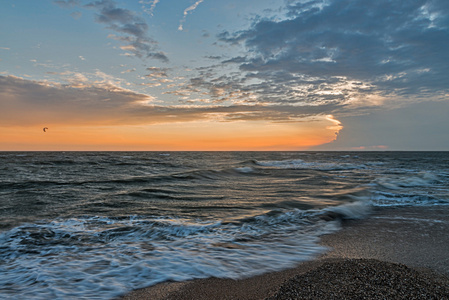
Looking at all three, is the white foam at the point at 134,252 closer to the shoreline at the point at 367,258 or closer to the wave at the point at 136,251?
the wave at the point at 136,251

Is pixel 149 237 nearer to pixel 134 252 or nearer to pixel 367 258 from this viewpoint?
pixel 134 252

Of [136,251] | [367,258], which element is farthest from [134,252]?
[367,258]

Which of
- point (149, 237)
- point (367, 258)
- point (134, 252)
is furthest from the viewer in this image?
point (149, 237)

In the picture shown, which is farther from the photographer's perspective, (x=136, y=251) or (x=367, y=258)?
(x=136, y=251)

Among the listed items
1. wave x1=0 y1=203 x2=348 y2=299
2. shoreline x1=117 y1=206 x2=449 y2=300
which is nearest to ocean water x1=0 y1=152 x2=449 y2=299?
wave x1=0 y1=203 x2=348 y2=299

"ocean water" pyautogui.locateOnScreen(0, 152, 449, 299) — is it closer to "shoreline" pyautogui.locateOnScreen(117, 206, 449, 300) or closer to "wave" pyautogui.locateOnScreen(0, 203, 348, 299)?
"wave" pyautogui.locateOnScreen(0, 203, 348, 299)

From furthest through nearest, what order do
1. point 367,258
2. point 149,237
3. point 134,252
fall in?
point 149,237 < point 134,252 < point 367,258

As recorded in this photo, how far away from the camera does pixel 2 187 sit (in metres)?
12.1

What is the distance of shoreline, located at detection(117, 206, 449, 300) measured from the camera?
321cm

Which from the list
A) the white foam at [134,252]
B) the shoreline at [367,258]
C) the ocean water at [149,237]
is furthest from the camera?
the ocean water at [149,237]

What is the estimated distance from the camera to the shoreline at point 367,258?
3215 millimetres

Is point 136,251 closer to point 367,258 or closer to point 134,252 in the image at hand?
point 134,252

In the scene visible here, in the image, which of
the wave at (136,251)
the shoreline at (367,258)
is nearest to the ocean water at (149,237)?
the wave at (136,251)

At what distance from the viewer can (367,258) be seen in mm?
4156
